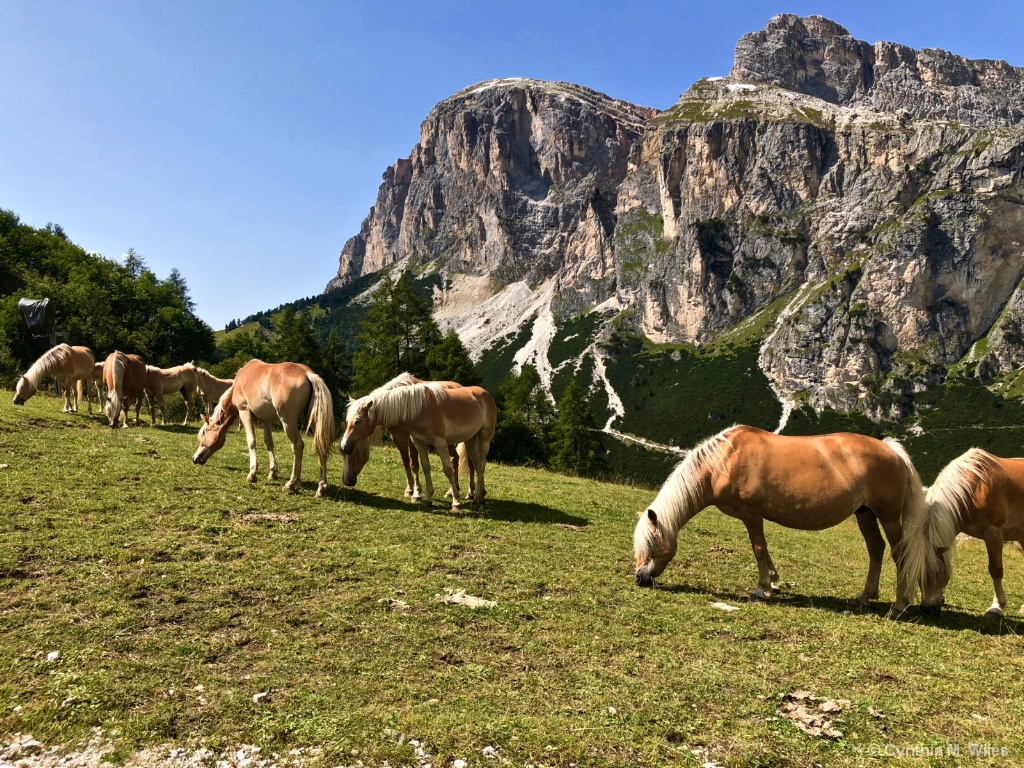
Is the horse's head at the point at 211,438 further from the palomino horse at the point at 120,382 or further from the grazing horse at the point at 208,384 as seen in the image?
the grazing horse at the point at 208,384

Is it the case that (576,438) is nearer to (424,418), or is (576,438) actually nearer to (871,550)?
(424,418)

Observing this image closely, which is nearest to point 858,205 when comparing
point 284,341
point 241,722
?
point 284,341

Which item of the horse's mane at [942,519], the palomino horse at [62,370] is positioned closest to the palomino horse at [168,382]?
the palomino horse at [62,370]

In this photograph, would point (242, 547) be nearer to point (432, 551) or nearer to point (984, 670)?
point (432, 551)

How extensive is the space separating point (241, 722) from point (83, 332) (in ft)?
152

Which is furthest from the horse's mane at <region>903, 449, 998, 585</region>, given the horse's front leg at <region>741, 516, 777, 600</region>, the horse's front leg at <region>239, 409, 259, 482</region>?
the horse's front leg at <region>239, 409, 259, 482</region>

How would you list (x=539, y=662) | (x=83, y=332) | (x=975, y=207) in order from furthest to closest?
(x=975, y=207) → (x=83, y=332) → (x=539, y=662)

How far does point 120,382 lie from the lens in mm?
18297

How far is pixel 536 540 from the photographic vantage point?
1016cm

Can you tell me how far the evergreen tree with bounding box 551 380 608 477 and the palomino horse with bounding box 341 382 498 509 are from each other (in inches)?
1775

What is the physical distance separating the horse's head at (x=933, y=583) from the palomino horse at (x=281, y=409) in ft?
33.2

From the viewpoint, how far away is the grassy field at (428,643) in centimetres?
411

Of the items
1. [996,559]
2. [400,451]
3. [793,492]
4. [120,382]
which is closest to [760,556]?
[793,492]

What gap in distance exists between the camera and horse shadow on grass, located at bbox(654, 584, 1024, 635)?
7431 millimetres
